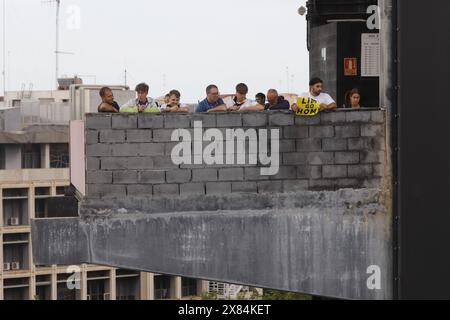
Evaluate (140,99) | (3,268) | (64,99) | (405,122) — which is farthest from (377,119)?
(64,99)

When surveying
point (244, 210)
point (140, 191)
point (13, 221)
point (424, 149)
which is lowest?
point (13, 221)

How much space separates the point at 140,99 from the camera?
2017 cm

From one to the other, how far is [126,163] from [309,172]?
7.59ft

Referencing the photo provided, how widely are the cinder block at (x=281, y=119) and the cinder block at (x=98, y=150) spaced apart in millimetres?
2079

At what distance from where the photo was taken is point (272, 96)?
824 inches

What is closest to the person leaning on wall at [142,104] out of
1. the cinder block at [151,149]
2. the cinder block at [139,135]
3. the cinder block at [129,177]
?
the cinder block at [139,135]

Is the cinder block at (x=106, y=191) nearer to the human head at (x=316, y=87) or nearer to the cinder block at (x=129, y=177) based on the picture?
the cinder block at (x=129, y=177)

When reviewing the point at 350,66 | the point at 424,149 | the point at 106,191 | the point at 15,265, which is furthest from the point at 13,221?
the point at 424,149

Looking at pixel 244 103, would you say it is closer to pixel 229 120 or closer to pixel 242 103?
pixel 242 103

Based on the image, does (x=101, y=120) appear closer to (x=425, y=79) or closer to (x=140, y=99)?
(x=140, y=99)

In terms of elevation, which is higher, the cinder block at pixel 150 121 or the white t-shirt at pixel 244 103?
the white t-shirt at pixel 244 103

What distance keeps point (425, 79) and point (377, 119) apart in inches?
31.0

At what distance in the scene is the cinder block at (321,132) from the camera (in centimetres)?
2011

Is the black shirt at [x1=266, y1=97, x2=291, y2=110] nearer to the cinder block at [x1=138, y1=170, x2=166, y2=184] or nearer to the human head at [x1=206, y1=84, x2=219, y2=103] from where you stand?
the human head at [x1=206, y1=84, x2=219, y2=103]
